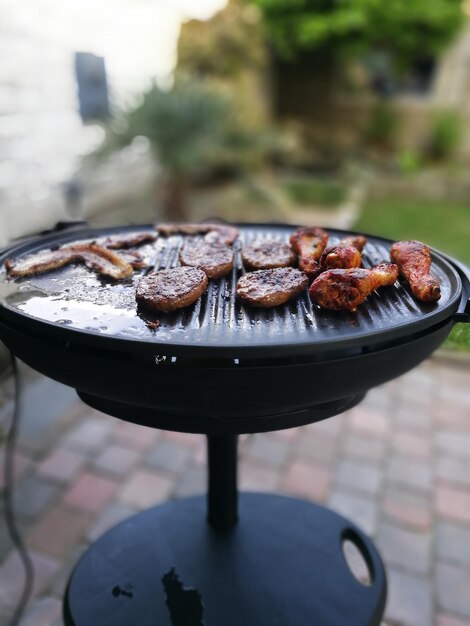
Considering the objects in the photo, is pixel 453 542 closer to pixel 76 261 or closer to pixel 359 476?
pixel 359 476

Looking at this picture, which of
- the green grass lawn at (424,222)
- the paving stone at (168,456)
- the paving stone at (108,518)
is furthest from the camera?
the green grass lawn at (424,222)

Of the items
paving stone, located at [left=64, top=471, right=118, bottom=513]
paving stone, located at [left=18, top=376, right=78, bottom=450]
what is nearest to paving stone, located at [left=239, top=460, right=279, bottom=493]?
paving stone, located at [left=64, top=471, right=118, bottom=513]

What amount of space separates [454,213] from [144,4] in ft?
15.8

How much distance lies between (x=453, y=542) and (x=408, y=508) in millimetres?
194

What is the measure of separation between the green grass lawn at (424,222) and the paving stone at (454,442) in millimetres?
2741

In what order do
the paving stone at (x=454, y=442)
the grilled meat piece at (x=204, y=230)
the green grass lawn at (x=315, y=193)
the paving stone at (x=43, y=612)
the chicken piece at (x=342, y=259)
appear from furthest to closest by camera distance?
the green grass lawn at (x=315, y=193)
the paving stone at (x=454, y=442)
the paving stone at (x=43, y=612)
the grilled meat piece at (x=204, y=230)
the chicken piece at (x=342, y=259)

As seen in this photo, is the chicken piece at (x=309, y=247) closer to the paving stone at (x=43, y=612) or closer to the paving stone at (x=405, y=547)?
the paving stone at (x=405, y=547)

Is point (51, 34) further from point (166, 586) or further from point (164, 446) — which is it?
point (166, 586)

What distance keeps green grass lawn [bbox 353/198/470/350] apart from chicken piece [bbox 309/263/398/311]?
4.02m

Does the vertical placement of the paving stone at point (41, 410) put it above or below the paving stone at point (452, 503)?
above

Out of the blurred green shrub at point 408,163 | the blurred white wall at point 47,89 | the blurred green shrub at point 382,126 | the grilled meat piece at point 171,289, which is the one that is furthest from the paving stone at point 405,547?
the blurred green shrub at point 382,126

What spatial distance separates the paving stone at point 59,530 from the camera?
174cm

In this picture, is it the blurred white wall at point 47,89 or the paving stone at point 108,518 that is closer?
the paving stone at point 108,518

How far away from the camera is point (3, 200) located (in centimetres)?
324
